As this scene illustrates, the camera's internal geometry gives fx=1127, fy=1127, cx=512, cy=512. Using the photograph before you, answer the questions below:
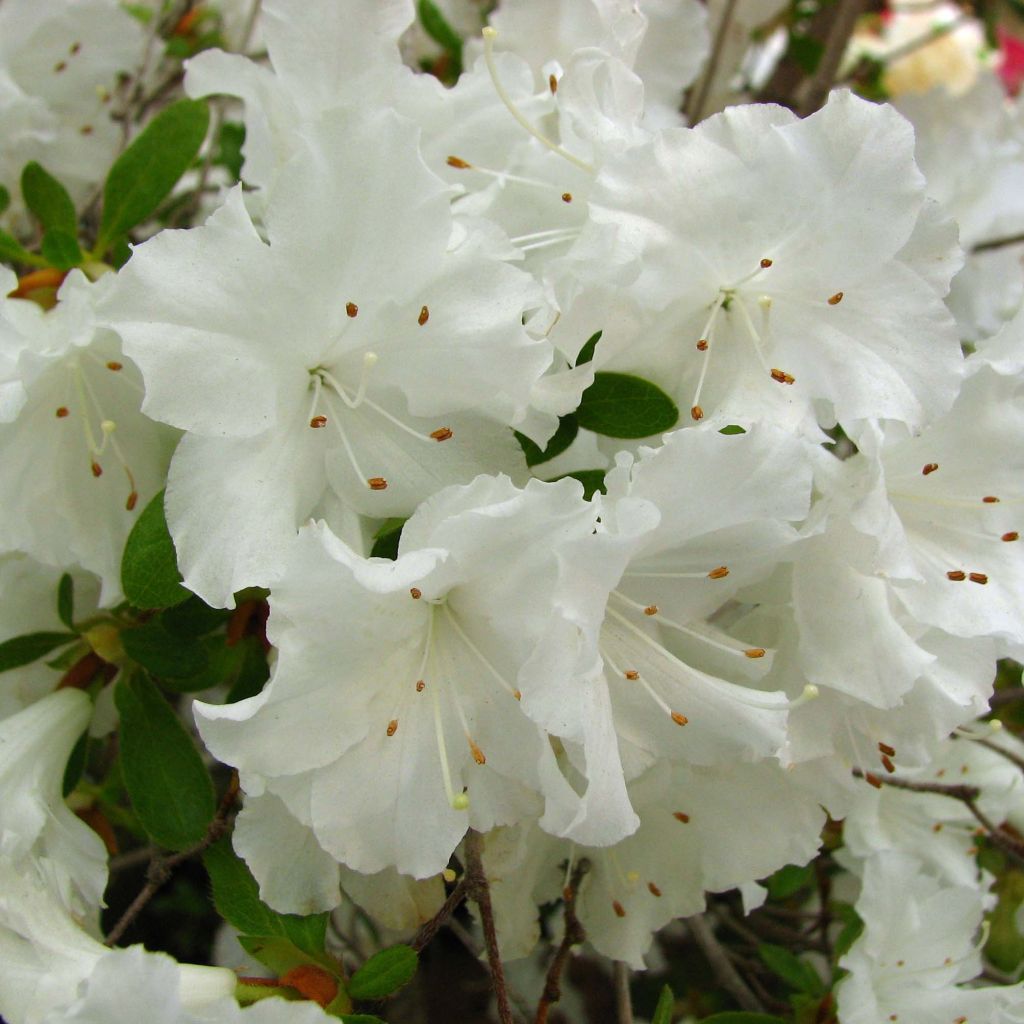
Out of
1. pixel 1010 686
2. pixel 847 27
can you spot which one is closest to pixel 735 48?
pixel 847 27

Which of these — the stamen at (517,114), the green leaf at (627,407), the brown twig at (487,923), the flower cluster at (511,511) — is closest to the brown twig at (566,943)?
the flower cluster at (511,511)

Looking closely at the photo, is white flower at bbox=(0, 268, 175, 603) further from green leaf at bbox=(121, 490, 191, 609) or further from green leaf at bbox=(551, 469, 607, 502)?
green leaf at bbox=(551, 469, 607, 502)

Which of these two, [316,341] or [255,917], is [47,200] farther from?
[255,917]

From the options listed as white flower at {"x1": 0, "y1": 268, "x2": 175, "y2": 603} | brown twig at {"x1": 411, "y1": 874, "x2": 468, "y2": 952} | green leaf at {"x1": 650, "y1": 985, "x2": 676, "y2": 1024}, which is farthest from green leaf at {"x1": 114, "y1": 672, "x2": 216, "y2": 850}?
green leaf at {"x1": 650, "y1": 985, "x2": 676, "y2": 1024}

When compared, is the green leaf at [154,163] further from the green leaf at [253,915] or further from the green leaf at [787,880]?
the green leaf at [787,880]

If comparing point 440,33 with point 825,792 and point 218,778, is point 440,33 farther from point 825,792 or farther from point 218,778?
point 218,778
